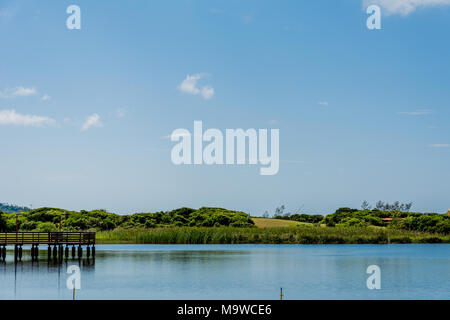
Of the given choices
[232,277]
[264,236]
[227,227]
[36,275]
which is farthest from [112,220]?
[232,277]

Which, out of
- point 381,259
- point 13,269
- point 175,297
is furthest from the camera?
point 381,259

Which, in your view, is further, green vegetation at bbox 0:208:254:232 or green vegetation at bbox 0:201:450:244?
green vegetation at bbox 0:208:254:232

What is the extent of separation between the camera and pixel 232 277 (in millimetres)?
47906

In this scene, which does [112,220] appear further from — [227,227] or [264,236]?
[264,236]

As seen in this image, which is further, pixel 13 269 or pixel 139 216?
pixel 139 216

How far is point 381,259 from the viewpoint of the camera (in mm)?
64312

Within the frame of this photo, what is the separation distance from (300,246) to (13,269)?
45.3 m

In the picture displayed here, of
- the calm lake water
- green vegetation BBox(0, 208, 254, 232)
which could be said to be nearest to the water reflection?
the calm lake water

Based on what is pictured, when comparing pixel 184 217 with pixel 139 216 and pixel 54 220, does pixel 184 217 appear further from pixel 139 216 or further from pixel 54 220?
pixel 54 220

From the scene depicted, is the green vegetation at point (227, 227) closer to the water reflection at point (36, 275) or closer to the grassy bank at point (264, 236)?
the grassy bank at point (264, 236)

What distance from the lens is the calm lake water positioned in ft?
130

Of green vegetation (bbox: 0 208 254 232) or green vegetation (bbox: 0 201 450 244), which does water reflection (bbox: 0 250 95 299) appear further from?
green vegetation (bbox: 0 208 254 232)
